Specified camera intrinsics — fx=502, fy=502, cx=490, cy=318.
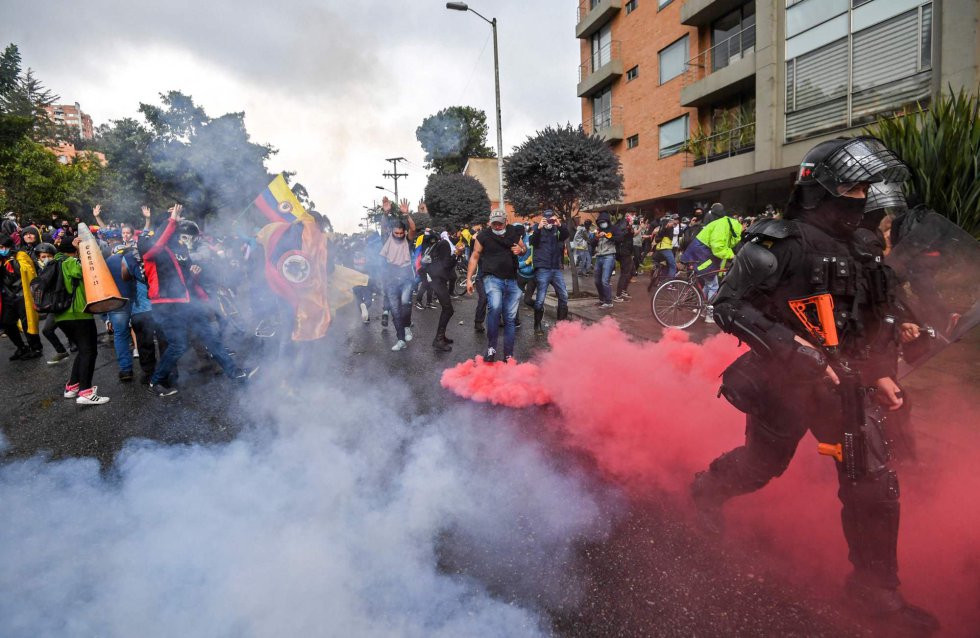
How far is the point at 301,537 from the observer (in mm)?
2355

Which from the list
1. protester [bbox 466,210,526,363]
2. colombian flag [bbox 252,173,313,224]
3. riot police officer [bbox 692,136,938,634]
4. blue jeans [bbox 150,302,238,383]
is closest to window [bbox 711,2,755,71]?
protester [bbox 466,210,526,363]

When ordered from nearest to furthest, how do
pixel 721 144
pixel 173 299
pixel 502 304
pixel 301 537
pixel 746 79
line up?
pixel 301 537
pixel 173 299
pixel 502 304
pixel 746 79
pixel 721 144

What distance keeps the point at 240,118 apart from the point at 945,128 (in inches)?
273

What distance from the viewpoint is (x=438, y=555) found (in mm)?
2285

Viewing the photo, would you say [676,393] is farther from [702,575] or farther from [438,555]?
[438,555]

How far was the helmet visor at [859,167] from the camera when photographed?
72.8 inches

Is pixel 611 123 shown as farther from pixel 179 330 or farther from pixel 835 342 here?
pixel 835 342

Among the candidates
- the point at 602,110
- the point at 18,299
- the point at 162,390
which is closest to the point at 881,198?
the point at 162,390

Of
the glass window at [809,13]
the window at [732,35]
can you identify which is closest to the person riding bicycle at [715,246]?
the glass window at [809,13]

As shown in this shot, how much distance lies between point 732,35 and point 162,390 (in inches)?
749

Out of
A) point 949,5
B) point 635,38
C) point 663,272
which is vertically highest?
point 635,38

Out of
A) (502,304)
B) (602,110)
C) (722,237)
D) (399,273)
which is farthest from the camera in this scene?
(602,110)

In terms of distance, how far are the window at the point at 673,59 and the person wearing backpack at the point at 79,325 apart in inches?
781

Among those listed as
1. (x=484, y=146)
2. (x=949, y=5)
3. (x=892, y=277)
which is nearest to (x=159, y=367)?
(x=892, y=277)
